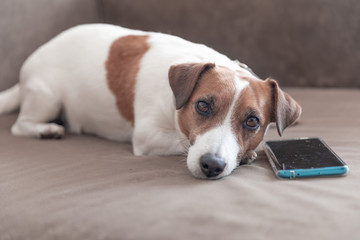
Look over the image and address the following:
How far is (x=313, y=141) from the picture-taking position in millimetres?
1936

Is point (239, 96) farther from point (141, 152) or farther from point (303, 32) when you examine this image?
point (303, 32)

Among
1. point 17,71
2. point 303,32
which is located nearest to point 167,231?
point 17,71

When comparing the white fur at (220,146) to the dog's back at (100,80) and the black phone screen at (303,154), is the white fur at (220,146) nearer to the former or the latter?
the black phone screen at (303,154)

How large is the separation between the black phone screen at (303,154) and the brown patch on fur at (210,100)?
0.94 feet

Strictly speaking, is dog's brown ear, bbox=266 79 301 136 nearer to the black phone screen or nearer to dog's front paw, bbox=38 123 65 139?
the black phone screen

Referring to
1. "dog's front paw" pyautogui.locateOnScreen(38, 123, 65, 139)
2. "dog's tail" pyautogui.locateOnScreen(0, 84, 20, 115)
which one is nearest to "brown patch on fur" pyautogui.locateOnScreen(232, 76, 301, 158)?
"dog's front paw" pyautogui.locateOnScreen(38, 123, 65, 139)

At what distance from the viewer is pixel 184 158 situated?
6.39 ft

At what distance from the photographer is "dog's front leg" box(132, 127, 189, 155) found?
202 centimetres

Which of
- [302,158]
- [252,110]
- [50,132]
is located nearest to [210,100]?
[252,110]

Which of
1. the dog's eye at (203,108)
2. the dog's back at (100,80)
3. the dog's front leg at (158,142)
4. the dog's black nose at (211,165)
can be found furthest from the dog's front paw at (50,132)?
the dog's black nose at (211,165)

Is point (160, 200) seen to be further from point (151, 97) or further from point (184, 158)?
point (151, 97)

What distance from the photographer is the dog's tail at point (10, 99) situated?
2.59 metres

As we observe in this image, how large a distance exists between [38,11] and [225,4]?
118cm

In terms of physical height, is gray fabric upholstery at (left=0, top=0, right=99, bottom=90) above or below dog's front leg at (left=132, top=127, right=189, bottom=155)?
above
